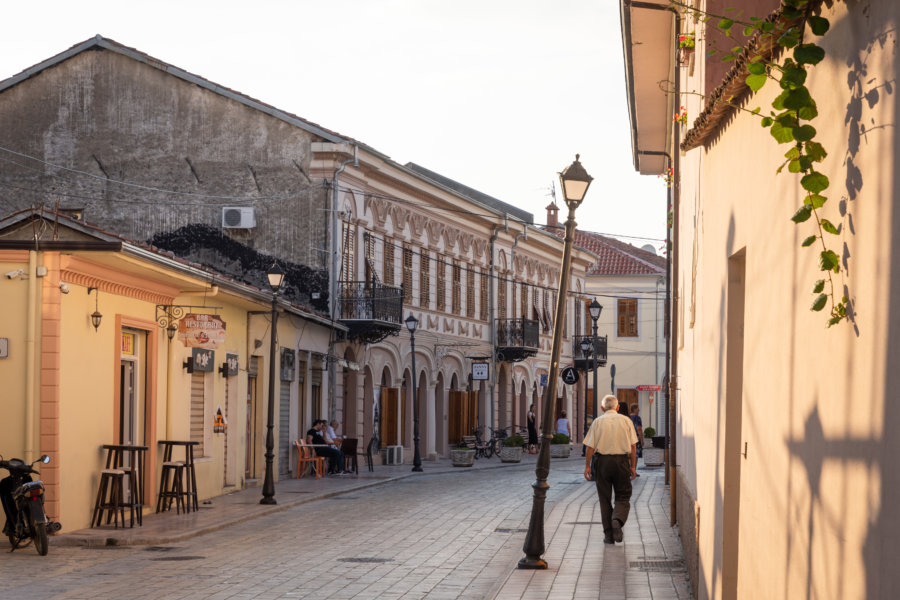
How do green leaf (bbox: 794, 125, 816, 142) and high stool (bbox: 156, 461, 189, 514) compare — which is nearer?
Result: green leaf (bbox: 794, 125, 816, 142)

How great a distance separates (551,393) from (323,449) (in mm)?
16901

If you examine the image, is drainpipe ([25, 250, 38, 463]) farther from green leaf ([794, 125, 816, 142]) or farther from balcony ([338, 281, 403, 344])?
balcony ([338, 281, 403, 344])

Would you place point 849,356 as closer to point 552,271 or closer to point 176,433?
point 176,433

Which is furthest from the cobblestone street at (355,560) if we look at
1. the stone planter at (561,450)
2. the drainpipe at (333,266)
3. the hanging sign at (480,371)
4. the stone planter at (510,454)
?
the stone planter at (561,450)

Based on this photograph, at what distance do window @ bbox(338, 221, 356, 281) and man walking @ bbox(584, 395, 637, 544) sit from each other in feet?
62.0

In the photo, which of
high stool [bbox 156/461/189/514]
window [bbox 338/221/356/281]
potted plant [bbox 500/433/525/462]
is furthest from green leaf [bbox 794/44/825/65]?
potted plant [bbox 500/433/525/462]

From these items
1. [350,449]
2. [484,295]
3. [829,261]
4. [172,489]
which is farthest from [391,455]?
[829,261]

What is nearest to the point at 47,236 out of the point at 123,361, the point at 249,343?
the point at 123,361

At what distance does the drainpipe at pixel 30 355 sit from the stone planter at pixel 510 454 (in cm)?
2515

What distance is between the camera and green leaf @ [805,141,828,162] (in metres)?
Answer: 3.80

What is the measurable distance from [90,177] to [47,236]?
56.2 feet

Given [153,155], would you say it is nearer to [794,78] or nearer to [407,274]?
[407,274]

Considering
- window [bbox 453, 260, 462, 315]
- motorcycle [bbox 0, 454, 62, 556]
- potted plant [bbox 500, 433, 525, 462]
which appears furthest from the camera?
window [bbox 453, 260, 462, 315]

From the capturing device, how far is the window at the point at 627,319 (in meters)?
67.4
